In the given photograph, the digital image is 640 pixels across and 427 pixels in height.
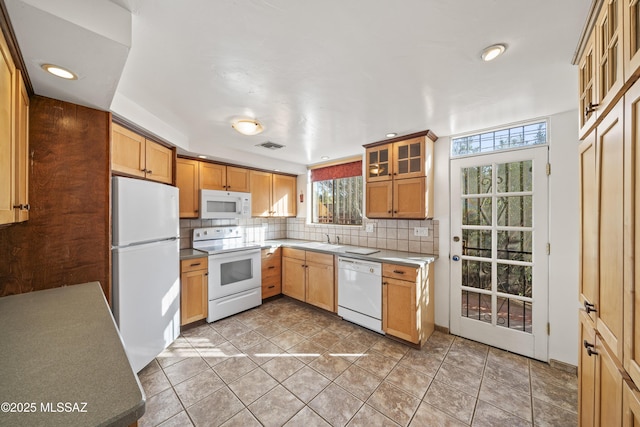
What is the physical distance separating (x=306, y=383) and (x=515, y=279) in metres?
2.22

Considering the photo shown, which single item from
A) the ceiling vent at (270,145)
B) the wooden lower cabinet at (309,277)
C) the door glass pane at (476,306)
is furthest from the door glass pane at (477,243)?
the ceiling vent at (270,145)

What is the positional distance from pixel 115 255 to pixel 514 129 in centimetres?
372

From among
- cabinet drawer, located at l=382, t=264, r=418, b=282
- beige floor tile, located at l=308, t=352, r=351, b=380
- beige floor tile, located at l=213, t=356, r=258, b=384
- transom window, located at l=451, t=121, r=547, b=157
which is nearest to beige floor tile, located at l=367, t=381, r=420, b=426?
beige floor tile, located at l=308, t=352, r=351, b=380

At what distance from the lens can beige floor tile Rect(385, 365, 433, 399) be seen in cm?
186

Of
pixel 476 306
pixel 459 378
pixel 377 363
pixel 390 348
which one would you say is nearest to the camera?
pixel 459 378

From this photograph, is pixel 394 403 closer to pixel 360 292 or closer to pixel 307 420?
pixel 307 420

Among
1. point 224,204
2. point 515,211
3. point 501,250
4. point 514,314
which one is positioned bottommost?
point 514,314

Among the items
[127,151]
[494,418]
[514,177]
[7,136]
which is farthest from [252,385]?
[514,177]

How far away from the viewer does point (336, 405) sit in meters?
1.72

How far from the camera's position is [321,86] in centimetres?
167

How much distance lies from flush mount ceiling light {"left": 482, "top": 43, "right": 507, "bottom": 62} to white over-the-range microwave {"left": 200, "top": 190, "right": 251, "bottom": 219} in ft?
10.1

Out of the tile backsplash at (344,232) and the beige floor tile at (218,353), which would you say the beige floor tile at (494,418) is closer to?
the tile backsplash at (344,232)

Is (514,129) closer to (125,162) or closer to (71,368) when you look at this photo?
(71,368)

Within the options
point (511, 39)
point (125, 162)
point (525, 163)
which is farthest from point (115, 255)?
point (525, 163)
